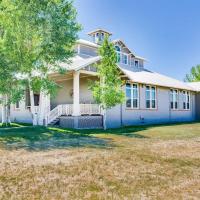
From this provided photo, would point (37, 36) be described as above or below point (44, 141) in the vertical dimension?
above

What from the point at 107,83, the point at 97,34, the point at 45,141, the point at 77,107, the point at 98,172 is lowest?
the point at 98,172

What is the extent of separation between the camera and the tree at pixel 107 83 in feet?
55.2

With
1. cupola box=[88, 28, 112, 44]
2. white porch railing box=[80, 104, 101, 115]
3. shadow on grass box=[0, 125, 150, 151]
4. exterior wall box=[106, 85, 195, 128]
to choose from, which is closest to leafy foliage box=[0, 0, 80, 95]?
white porch railing box=[80, 104, 101, 115]

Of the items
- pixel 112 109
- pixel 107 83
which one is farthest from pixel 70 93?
pixel 107 83

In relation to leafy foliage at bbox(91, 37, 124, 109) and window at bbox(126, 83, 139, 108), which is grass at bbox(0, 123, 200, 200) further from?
window at bbox(126, 83, 139, 108)

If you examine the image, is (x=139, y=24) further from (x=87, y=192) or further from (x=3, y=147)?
(x=87, y=192)

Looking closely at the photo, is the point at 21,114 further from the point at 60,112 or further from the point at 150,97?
the point at 150,97

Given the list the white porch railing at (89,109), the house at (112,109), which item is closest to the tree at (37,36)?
the house at (112,109)

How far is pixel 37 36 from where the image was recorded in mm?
16234

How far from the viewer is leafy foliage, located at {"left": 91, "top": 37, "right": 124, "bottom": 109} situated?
1681 centimetres

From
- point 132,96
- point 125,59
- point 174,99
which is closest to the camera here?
point 132,96

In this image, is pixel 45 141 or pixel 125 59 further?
pixel 125 59

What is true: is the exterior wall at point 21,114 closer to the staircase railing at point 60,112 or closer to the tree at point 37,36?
the staircase railing at point 60,112

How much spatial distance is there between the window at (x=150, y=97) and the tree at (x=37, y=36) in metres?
9.27
